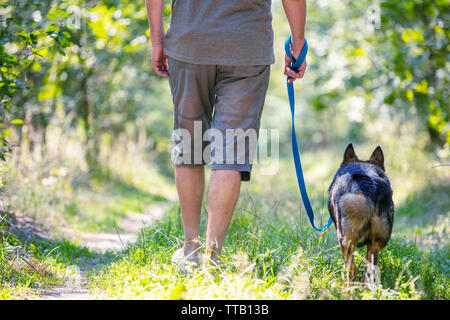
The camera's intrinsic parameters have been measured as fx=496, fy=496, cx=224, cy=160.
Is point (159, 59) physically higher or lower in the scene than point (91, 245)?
higher

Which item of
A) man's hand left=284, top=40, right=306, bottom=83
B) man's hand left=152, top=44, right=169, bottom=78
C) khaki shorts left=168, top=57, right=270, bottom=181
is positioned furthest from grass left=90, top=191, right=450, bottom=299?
man's hand left=152, top=44, right=169, bottom=78

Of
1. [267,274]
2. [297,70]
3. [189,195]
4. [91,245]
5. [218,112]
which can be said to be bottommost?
[91,245]

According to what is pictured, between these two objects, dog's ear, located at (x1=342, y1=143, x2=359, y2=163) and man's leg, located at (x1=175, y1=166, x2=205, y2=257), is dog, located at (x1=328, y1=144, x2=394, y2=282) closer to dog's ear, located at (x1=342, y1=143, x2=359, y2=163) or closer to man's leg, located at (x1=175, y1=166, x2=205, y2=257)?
dog's ear, located at (x1=342, y1=143, x2=359, y2=163)

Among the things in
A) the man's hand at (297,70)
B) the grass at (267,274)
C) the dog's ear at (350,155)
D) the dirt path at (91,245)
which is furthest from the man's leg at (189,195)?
the dog's ear at (350,155)

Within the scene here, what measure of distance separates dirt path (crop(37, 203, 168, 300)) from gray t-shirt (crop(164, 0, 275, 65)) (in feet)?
4.24

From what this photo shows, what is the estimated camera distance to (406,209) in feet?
19.8

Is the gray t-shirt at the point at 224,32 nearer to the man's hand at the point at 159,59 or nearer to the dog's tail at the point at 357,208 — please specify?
the man's hand at the point at 159,59

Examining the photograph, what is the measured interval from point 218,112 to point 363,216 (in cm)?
103

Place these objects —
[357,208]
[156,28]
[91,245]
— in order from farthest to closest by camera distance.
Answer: [91,245], [156,28], [357,208]

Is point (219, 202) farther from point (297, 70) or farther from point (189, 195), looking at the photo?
point (297, 70)

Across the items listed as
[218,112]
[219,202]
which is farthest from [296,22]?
[219,202]

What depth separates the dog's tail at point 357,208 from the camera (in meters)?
2.57

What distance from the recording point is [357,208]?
8.43ft

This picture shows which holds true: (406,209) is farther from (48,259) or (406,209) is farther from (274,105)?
(274,105)
